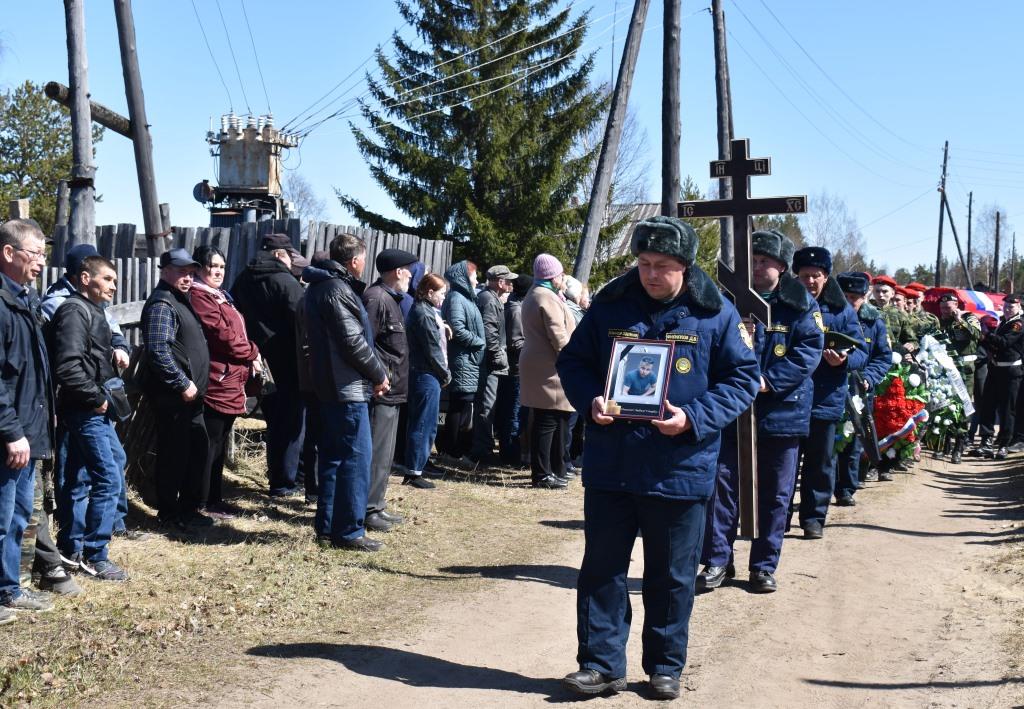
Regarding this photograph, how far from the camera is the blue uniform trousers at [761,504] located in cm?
715

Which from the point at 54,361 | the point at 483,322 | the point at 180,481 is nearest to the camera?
the point at 54,361

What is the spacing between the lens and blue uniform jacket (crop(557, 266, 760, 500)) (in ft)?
16.3

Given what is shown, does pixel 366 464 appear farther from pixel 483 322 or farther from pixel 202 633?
pixel 483 322

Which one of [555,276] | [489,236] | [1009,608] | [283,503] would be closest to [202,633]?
[283,503]

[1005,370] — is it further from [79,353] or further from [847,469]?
[79,353]

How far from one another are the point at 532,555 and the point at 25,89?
40.6 metres

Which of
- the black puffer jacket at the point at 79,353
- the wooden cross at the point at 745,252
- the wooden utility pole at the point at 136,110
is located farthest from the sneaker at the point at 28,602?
the wooden utility pole at the point at 136,110

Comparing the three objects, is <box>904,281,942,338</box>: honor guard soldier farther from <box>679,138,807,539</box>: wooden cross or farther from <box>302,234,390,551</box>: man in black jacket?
<box>302,234,390,551</box>: man in black jacket

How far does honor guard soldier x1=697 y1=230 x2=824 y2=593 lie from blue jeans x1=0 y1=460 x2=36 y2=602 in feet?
12.6

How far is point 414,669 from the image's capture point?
217 inches

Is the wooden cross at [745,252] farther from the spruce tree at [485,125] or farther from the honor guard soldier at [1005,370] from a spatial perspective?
the spruce tree at [485,125]

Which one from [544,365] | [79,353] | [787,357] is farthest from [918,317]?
[79,353]

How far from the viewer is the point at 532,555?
26.7 ft

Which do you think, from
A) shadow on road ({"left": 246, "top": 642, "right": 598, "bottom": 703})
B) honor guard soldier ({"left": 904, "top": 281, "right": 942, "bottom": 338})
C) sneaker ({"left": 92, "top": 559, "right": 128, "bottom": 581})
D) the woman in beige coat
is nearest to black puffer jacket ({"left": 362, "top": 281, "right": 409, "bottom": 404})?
the woman in beige coat
